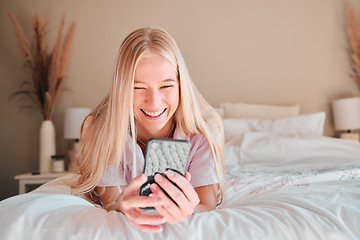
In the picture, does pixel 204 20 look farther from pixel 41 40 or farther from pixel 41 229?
pixel 41 229

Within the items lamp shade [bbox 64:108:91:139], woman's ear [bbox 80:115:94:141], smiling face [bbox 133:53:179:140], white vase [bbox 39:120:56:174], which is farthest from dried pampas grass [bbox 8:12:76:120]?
smiling face [bbox 133:53:179:140]

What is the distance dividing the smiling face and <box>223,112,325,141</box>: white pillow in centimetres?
131

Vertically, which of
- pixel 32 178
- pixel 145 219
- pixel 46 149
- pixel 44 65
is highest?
pixel 44 65

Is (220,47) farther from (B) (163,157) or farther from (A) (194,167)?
(B) (163,157)

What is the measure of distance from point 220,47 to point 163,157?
252cm

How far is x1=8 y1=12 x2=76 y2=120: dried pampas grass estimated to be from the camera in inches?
109

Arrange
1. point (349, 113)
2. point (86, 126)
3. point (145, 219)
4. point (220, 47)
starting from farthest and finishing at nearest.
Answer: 1. point (220, 47)
2. point (349, 113)
3. point (86, 126)
4. point (145, 219)

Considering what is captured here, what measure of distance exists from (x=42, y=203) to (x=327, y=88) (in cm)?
289

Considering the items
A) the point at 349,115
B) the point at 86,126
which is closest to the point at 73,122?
the point at 86,126

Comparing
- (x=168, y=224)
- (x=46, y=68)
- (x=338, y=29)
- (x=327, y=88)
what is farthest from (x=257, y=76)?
(x=168, y=224)

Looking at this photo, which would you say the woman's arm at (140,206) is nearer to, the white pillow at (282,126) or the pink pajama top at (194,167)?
the pink pajama top at (194,167)

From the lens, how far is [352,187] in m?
0.82

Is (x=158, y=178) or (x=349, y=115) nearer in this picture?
(x=158, y=178)

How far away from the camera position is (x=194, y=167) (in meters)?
1.18
